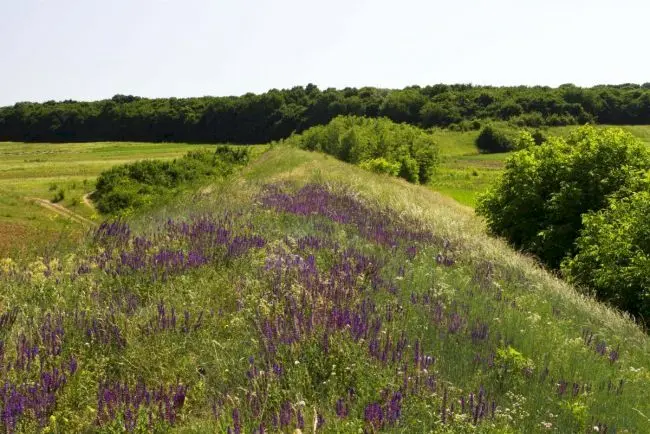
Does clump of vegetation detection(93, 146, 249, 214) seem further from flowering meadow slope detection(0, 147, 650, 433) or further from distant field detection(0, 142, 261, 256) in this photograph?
flowering meadow slope detection(0, 147, 650, 433)

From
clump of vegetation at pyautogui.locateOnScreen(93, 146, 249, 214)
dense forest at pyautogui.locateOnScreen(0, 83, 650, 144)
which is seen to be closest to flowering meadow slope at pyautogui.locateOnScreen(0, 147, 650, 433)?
clump of vegetation at pyautogui.locateOnScreen(93, 146, 249, 214)

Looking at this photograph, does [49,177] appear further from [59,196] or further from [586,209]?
[586,209]

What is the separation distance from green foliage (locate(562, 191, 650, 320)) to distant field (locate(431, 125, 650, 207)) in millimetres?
26128

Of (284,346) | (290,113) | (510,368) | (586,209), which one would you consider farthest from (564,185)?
(290,113)

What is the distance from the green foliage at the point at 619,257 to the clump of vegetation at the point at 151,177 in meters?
41.7

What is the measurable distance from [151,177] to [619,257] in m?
58.5

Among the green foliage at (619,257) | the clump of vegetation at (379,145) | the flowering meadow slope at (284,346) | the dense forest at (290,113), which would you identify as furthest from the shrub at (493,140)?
the flowering meadow slope at (284,346)

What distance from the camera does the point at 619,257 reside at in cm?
1266

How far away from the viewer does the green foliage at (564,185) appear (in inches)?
659

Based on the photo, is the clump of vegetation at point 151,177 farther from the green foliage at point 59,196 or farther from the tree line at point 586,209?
the tree line at point 586,209

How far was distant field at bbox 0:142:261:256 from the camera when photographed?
1179 inches

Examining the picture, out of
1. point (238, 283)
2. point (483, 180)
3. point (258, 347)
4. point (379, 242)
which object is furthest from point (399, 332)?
point (483, 180)

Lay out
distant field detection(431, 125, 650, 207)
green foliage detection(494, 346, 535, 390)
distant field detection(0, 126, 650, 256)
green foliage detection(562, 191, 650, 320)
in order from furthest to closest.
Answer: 1. distant field detection(431, 125, 650, 207)
2. distant field detection(0, 126, 650, 256)
3. green foliage detection(562, 191, 650, 320)
4. green foliage detection(494, 346, 535, 390)

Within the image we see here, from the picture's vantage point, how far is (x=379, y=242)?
8.83 meters
